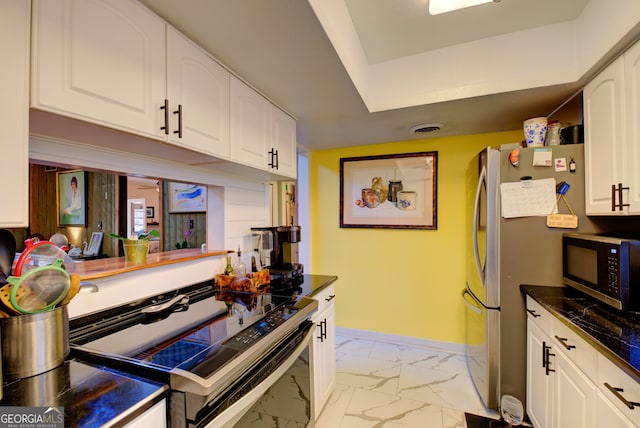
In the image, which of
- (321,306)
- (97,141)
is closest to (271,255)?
(321,306)

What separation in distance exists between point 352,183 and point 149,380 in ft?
8.62

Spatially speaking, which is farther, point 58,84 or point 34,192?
point 34,192

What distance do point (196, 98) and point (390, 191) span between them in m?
2.16

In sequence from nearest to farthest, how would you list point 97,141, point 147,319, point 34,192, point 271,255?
point 97,141 < point 147,319 < point 34,192 < point 271,255

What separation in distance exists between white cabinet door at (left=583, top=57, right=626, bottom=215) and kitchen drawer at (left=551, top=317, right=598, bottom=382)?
0.68m

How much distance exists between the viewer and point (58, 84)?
2.70 ft

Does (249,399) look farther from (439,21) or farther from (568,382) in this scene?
(439,21)

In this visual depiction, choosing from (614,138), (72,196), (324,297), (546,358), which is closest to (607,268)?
(546,358)

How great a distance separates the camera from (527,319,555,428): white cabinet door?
1500 millimetres

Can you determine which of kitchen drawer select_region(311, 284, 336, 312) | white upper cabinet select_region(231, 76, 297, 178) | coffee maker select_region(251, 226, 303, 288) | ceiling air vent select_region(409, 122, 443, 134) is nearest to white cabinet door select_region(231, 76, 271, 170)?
white upper cabinet select_region(231, 76, 297, 178)

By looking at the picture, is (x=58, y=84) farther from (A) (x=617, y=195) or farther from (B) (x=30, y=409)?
(A) (x=617, y=195)

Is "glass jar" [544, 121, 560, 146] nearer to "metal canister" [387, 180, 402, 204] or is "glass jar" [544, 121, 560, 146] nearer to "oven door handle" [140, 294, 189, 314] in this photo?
"metal canister" [387, 180, 402, 204]

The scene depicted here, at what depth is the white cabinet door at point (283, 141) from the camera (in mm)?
1936

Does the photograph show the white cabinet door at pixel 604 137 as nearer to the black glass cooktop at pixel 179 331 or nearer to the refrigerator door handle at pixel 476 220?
the refrigerator door handle at pixel 476 220
